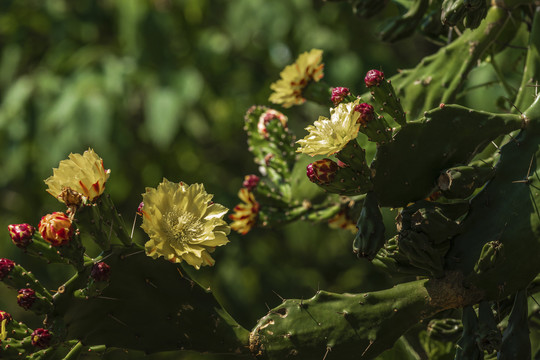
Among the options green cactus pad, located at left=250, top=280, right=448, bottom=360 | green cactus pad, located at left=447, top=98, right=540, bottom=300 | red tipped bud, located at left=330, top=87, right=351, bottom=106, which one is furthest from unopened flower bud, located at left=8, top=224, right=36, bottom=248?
green cactus pad, located at left=447, top=98, right=540, bottom=300

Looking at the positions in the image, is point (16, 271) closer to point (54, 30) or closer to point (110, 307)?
point (110, 307)

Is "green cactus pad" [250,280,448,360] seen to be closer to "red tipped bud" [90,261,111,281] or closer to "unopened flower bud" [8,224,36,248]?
"red tipped bud" [90,261,111,281]

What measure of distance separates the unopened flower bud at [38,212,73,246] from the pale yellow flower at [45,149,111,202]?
4cm

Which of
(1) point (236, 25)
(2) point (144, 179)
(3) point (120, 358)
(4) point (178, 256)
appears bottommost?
(3) point (120, 358)

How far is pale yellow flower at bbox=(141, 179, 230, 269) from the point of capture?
111cm

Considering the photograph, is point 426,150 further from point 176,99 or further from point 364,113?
point 176,99

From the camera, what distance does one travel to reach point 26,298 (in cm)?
105

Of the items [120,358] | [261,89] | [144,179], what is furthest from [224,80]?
[120,358]

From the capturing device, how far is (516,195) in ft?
4.02

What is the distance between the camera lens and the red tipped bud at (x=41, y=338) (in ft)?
3.49

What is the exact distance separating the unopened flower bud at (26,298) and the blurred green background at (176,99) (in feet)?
7.21

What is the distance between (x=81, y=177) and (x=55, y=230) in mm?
89

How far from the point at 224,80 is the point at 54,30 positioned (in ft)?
2.98

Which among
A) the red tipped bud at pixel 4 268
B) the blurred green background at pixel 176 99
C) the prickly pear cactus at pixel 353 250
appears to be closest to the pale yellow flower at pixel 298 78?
the prickly pear cactus at pixel 353 250
